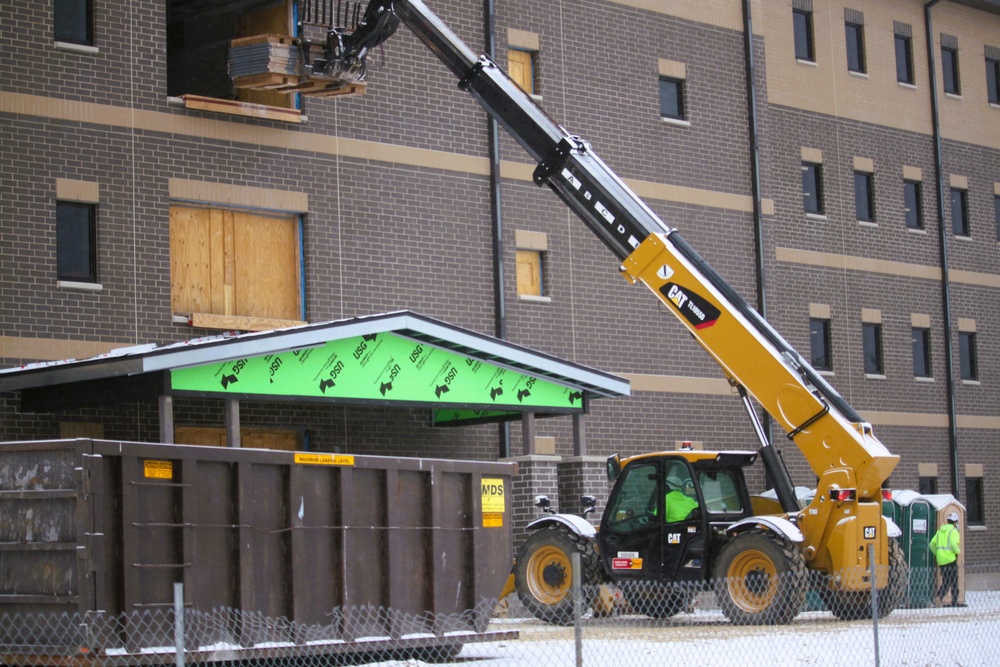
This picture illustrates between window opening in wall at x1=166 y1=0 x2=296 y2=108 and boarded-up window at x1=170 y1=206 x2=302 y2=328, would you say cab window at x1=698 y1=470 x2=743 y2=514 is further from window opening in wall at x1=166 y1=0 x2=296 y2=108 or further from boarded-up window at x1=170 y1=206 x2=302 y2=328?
window opening in wall at x1=166 y1=0 x2=296 y2=108

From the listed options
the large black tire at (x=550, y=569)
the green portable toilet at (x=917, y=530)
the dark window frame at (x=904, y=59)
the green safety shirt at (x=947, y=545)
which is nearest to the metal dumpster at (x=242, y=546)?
the large black tire at (x=550, y=569)

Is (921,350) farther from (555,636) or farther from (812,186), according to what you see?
(555,636)

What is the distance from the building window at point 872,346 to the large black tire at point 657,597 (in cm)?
1505

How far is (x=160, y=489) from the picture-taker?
12.8 m

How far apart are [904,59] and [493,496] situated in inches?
964

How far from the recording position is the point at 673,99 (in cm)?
3094

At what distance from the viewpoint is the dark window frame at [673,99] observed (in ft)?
101

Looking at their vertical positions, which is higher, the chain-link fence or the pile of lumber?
the pile of lumber

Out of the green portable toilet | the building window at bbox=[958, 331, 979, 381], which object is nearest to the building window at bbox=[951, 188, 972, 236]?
the building window at bbox=[958, 331, 979, 381]

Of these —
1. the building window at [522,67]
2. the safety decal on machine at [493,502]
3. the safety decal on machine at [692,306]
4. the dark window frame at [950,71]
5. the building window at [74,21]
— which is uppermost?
the dark window frame at [950,71]

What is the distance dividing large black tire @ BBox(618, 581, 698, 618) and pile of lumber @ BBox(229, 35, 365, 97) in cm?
918

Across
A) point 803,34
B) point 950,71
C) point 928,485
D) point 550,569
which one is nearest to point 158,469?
point 550,569

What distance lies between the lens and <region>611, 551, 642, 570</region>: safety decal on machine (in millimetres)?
A: 20328

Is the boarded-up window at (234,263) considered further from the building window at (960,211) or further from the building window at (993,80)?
the building window at (993,80)
